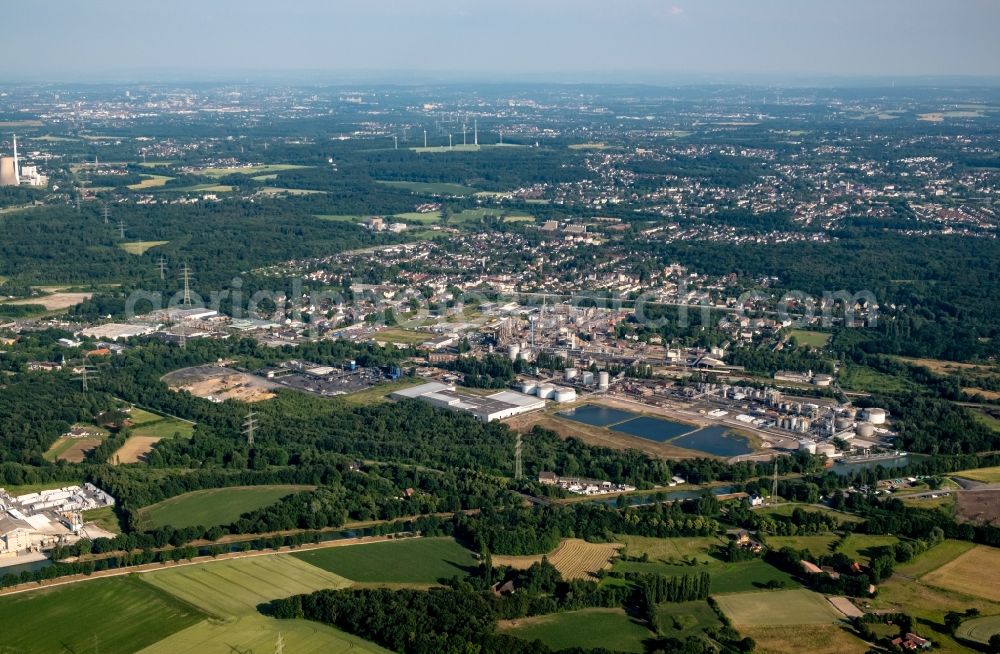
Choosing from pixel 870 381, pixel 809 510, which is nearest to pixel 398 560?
pixel 809 510

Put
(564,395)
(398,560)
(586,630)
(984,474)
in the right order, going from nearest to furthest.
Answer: (586,630), (398,560), (984,474), (564,395)

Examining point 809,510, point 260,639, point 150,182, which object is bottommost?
point 809,510

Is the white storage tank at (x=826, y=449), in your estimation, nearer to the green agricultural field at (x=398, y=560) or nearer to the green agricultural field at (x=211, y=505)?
the green agricultural field at (x=398, y=560)

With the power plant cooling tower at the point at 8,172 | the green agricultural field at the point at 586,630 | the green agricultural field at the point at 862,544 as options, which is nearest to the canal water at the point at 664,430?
the green agricultural field at the point at 862,544

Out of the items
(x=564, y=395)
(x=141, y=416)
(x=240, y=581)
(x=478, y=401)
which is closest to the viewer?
(x=240, y=581)

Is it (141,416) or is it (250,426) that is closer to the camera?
(250,426)

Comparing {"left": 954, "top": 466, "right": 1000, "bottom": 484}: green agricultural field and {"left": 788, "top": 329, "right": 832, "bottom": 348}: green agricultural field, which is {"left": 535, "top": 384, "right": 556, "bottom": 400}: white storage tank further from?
{"left": 954, "top": 466, "right": 1000, "bottom": 484}: green agricultural field

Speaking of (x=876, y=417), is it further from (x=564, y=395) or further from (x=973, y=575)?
(x=973, y=575)
